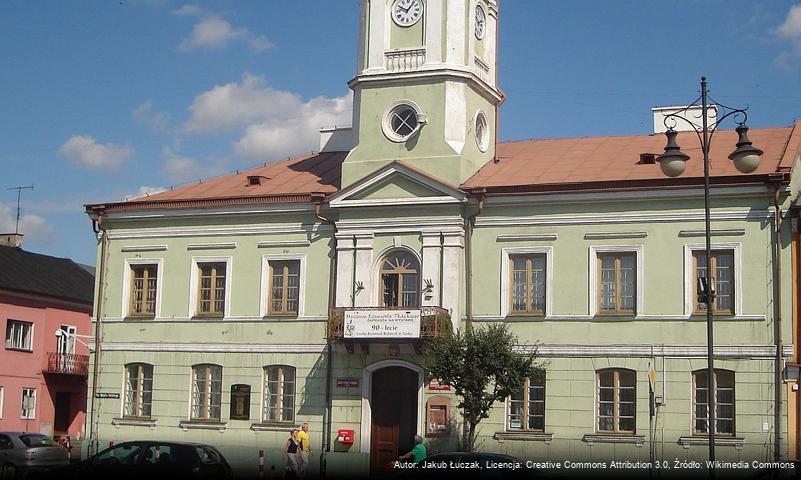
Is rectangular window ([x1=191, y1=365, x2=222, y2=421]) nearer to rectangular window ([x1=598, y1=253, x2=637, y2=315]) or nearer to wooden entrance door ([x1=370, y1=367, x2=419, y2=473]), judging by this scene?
wooden entrance door ([x1=370, y1=367, x2=419, y2=473])

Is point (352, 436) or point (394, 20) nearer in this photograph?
point (352, 436)

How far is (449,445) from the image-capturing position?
32500mm

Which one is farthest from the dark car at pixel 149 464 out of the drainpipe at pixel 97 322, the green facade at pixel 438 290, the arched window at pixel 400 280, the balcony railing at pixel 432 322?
the drainpipe at pixel 97 322

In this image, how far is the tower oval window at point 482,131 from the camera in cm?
3656

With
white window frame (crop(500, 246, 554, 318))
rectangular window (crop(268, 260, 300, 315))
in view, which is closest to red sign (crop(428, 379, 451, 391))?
white window frame (crop(500, 246, 554, 318))

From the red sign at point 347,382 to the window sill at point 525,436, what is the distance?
15.0 feet

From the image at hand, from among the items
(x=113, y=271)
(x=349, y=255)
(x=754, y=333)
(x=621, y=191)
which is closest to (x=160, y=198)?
(x=113, y=271)

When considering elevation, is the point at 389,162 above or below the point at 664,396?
above

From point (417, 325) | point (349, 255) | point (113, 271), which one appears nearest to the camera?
point (417, 325)

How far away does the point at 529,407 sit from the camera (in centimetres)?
3244

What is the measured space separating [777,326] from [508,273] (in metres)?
7.72

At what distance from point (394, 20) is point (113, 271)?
503 inches

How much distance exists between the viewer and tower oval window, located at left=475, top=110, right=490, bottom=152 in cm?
3656

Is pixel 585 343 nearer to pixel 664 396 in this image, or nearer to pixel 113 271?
pixel 664 396
